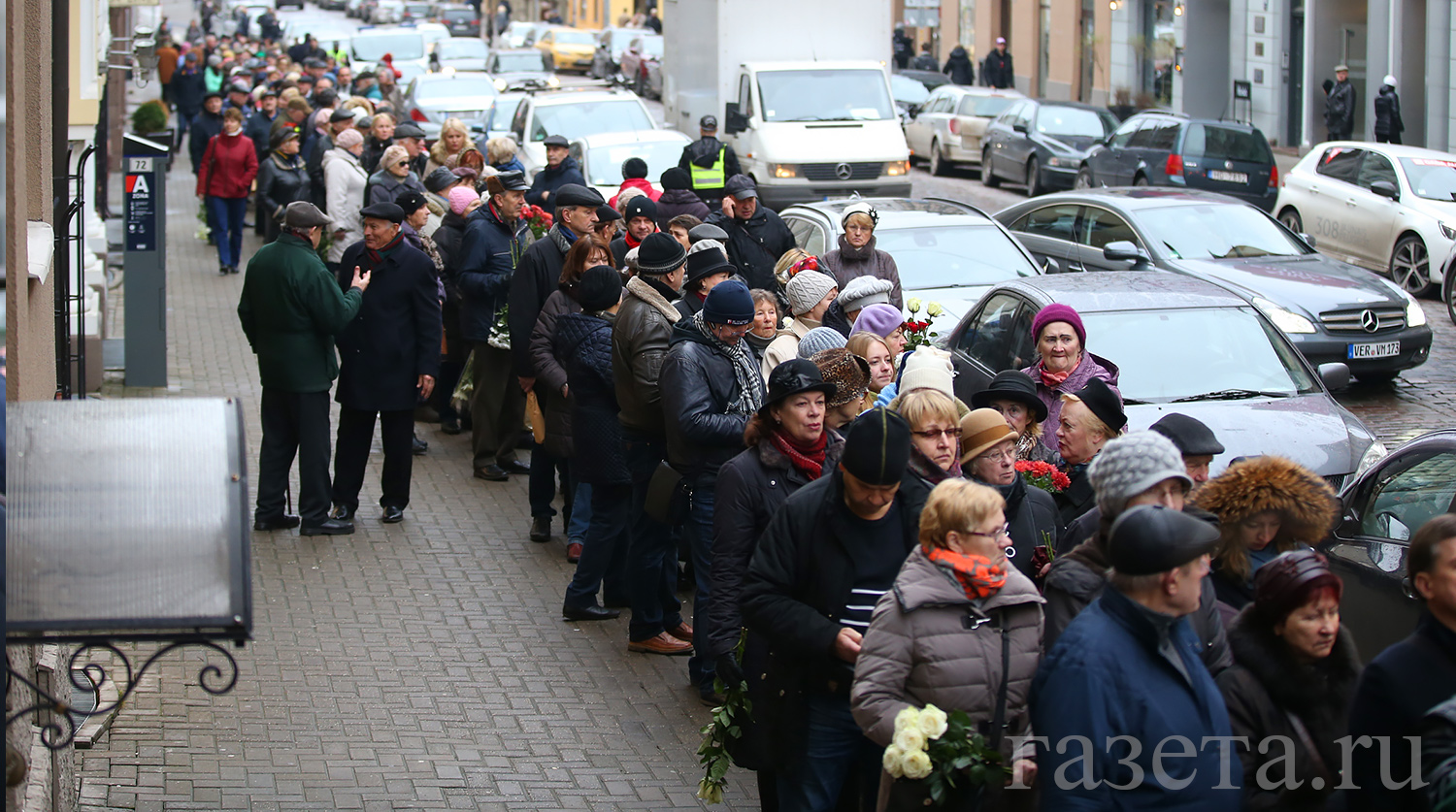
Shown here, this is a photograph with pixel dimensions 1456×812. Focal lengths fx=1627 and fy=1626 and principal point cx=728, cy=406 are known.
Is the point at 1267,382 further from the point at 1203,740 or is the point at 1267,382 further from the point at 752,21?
the point at 752,21

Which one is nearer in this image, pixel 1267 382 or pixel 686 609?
pixel 686 609

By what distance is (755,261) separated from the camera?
12430 mm

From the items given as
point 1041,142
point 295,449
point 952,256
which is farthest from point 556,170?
point 1041,142

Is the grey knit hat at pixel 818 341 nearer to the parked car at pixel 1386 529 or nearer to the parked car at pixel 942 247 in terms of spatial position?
the parked car at pixel 1386 529

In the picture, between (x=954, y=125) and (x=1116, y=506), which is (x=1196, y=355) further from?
(x=954, y=125)

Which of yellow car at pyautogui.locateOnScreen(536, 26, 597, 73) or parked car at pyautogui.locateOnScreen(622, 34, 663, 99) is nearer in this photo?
parked car at pyautogui.locateOnScreen(622, 34, 663, 99)

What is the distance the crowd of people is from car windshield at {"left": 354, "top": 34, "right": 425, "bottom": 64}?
33659mm

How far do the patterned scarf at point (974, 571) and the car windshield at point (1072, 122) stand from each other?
81.3 feet

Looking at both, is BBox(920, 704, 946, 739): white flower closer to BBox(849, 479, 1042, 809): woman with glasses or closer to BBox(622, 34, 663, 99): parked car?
BBox(849, 479, 1042, 809): woman with glasses

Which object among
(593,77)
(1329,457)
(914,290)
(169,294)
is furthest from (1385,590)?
(593,77)

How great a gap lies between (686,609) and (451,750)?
2232 millimetres

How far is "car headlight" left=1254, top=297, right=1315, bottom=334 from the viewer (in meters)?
12.6

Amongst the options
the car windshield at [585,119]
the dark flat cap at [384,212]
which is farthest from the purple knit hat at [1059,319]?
the car windshield at [585,119]

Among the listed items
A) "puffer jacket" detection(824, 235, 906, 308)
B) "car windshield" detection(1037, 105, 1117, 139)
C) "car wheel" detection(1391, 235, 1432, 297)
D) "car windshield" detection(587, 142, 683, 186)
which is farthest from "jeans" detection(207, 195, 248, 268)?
"car windshield" detection(1037, 105, 1117, 139)
